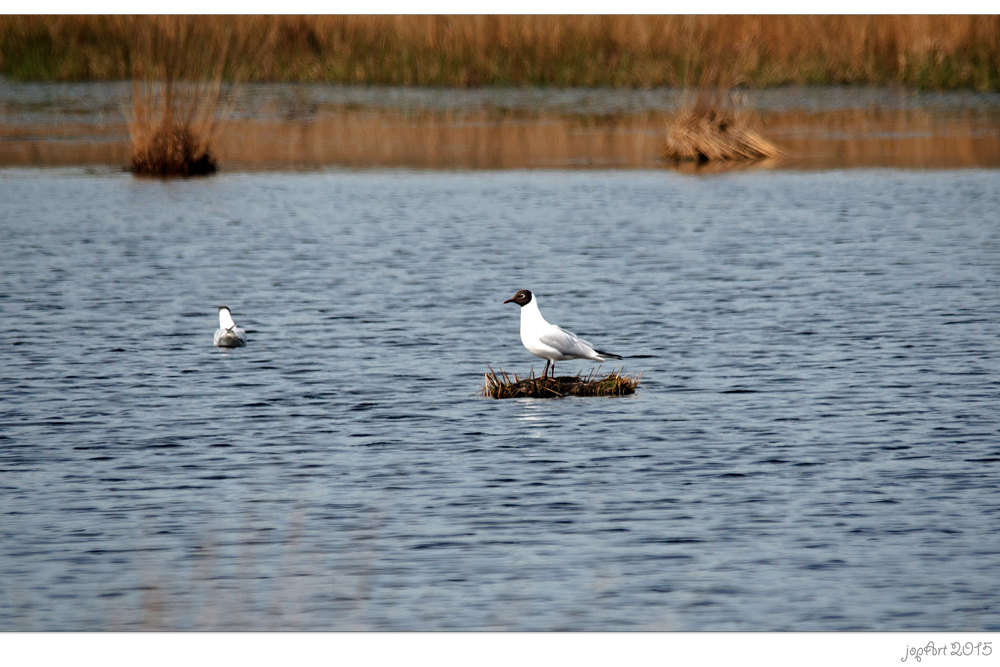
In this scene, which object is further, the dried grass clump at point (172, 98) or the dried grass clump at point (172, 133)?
the dried grass clump at point (172, 133)

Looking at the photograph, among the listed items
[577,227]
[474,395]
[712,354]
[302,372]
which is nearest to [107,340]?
[302,372]

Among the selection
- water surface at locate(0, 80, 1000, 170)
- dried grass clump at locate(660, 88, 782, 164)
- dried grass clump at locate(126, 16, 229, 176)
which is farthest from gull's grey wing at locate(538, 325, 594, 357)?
water surface at locate(0, 80, 1000, 170)

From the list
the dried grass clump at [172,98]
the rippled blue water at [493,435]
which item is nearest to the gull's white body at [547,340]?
the rippled blue water at [493,435]

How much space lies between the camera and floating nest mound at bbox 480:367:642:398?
513 inches

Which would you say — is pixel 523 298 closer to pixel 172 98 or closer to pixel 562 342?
pixel 562 342

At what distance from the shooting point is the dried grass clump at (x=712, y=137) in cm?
3122

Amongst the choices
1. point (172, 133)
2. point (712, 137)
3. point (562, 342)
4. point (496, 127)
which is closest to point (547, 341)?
point (562, 342)

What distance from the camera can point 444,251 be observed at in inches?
915

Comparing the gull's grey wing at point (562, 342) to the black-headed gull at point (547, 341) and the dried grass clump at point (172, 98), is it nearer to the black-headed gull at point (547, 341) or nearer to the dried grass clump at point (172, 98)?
the black-headed gull at point (547, 341)

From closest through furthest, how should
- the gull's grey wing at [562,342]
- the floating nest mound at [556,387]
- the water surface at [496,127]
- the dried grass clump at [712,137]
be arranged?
the gull's grey wing at [562,342], the floating nest mound at [556,387], the dried grass clump at [712,137], the water surface at [496,127]

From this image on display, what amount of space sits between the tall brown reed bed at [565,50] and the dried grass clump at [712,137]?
1.73m

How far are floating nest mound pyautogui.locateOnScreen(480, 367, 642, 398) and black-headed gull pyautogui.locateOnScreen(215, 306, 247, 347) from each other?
3686mm

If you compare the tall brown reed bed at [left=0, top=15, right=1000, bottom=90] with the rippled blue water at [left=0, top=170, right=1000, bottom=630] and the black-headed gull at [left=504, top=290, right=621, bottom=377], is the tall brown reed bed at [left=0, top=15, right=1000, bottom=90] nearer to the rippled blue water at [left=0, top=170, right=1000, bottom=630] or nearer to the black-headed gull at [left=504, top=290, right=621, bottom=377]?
the rippled blue water at [left=0, top=170, right=1000, bottom=630]

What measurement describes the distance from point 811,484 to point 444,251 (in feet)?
43.9
